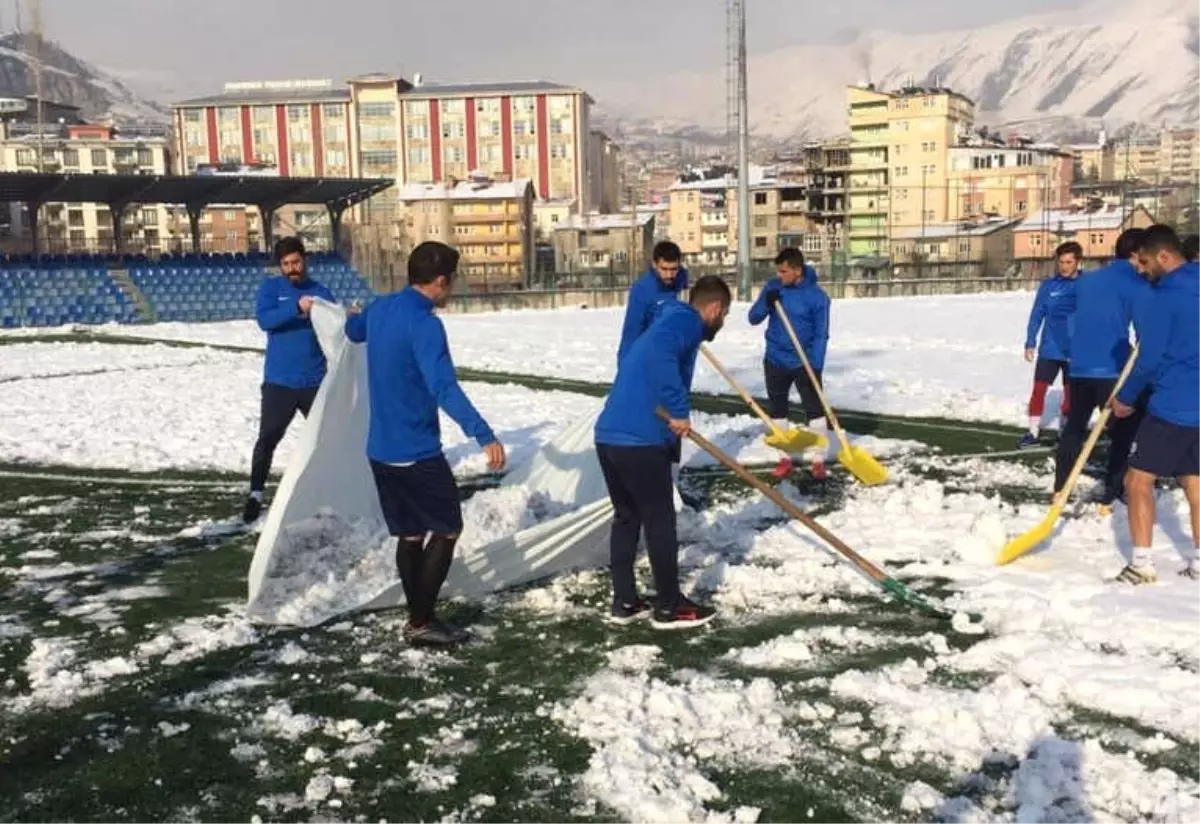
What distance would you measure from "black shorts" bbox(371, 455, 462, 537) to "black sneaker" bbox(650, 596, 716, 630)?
39.7 inches

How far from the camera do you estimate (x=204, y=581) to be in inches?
233

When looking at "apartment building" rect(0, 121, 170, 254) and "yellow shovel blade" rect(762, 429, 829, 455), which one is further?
"apartment building" rect(0, 121, 170, 254)

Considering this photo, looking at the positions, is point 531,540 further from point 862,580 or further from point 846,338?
point 846,338

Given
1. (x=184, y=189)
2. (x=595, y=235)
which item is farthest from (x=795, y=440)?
(x=595, y=235)

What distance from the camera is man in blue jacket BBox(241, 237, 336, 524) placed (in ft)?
22.3

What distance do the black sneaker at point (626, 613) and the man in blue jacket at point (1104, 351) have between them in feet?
11.4

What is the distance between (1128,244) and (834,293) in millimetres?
33194

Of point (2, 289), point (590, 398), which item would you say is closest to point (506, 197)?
point (2, 289)

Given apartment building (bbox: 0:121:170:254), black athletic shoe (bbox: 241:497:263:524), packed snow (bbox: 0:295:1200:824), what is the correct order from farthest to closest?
apartment building (bbox: 0:121:170:254)
black athletic shoe (bbox: 241:497:263:524)
packed snow (bbox: 0:295:1200:824)

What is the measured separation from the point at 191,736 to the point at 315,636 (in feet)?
3.57

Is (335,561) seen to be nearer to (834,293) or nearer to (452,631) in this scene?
(452,631)

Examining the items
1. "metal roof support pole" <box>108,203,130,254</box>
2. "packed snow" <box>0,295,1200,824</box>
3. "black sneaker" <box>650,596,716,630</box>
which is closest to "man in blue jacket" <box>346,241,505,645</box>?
"packed snow" <box>0,295,1200,824</box>

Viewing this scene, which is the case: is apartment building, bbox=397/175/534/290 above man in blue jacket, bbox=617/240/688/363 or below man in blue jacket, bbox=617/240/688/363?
above

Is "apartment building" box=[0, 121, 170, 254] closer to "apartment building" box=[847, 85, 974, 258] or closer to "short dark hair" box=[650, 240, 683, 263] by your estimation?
"apartment building" box=[847, 85, 974, 258]
